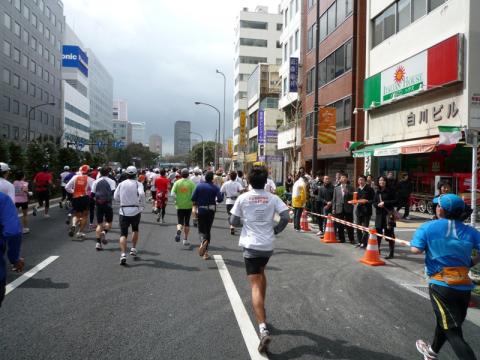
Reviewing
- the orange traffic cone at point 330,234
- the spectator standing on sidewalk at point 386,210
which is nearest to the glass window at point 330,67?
the orange traffic cone at point 330,234

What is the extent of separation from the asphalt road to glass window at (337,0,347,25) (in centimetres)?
2056

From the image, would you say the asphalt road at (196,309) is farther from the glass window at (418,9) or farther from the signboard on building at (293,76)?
the signboard on building at (293,76)

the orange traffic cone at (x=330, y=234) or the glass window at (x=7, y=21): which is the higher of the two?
the glass window at (x=7, y=21)

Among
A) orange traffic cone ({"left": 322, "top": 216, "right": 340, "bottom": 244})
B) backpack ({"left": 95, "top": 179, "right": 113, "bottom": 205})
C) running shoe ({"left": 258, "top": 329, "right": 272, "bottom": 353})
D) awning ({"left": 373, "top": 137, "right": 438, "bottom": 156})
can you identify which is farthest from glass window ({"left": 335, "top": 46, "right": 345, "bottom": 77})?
running shoe ({"left": 258, "top": 329, "right": 272, "bottom": 353})

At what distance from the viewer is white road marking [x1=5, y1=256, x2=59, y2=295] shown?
6.23m

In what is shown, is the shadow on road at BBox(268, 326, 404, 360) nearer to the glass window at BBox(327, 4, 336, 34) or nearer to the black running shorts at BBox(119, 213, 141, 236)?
the black running shorts at BBox(119, 213, 141, 236)

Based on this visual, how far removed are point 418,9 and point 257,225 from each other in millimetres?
17245

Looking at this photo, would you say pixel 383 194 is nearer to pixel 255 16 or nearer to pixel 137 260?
pixel 137 260

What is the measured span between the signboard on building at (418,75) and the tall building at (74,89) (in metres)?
73.8

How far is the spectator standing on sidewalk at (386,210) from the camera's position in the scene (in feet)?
31.0

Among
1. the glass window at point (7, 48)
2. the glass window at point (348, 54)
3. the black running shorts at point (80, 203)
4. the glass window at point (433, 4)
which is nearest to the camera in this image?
the black running shorts at point (80, 203)

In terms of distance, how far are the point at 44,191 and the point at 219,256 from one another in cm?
875

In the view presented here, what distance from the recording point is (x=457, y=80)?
15266 millimetres

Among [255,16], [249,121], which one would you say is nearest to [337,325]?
[249,121]
